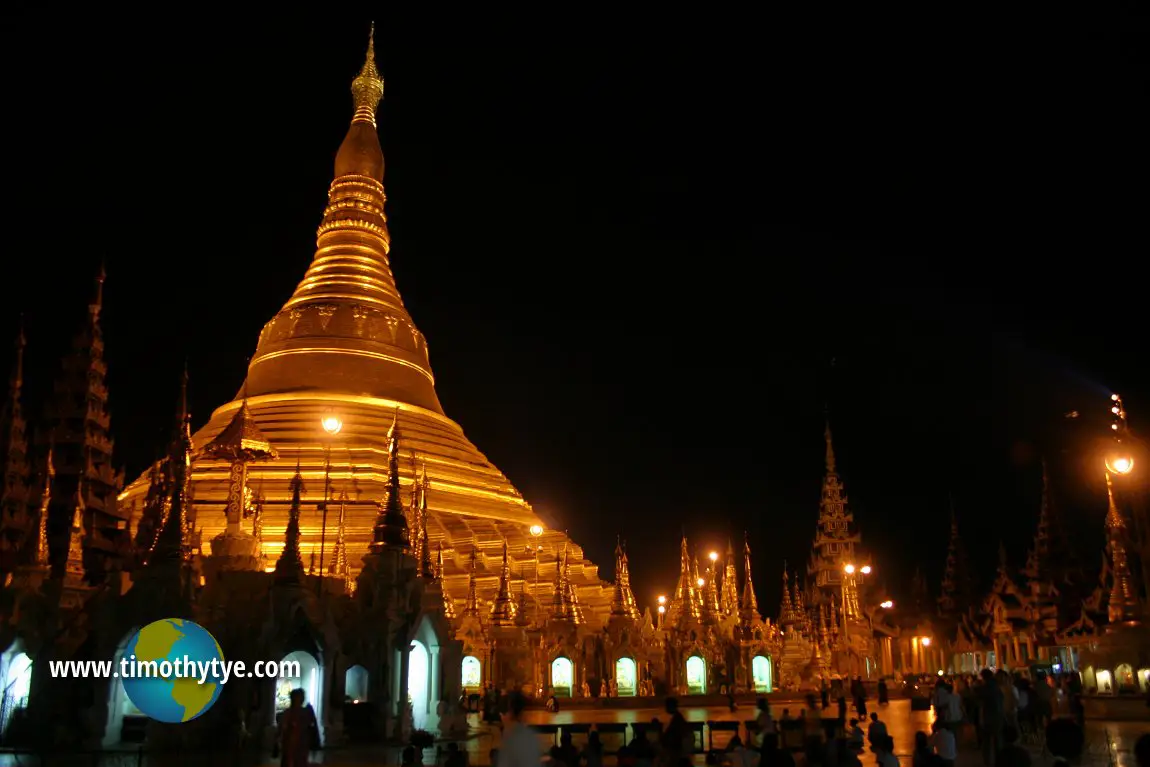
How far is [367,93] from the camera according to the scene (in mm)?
53312

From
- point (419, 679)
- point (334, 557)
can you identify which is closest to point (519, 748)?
point (419, 679)

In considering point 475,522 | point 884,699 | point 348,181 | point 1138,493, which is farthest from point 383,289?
point 1138,493

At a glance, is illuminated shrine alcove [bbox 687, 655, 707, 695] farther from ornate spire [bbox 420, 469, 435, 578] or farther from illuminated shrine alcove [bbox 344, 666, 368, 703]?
illuminated shrine alcove [bbox 344, 666, 368, 703]

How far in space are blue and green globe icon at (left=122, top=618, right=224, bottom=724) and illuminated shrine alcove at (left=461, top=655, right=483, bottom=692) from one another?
15.3 meters

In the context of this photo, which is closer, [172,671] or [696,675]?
[172,671]

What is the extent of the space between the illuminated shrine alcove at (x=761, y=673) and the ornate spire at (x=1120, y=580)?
1146 centimetres

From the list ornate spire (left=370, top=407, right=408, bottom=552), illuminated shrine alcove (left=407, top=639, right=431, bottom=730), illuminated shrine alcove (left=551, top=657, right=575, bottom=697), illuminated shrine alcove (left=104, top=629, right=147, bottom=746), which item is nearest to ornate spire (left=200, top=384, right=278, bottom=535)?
ornate spire (left=370, top=407, right=408, bottom=552)

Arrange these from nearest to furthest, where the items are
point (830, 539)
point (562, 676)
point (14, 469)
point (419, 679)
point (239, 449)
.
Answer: point (419, 679)
point (14, 469)
point (239, 449)
point (562, 676)
point (830, 539)

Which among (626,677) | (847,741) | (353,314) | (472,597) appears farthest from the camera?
(353,314)

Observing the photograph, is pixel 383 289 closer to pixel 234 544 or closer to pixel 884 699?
pixel 234 544

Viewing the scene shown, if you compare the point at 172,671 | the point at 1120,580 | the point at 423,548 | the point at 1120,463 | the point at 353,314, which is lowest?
the point at 172,671

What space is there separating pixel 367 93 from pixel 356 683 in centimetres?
3913

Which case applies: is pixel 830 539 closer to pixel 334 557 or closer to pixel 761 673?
pixel 761 673

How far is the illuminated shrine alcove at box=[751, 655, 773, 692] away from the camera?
37.2 m
